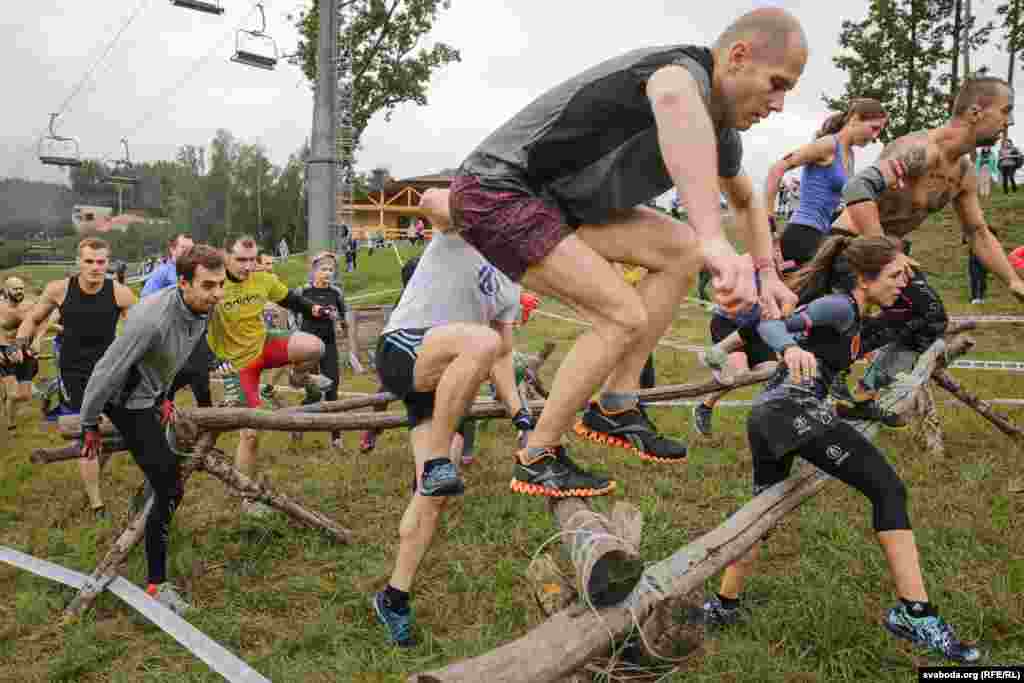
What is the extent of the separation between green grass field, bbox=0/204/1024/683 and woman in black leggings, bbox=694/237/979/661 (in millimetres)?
276

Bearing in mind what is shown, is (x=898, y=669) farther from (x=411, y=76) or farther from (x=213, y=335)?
(x=411, y=76)

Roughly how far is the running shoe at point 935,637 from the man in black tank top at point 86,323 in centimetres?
556

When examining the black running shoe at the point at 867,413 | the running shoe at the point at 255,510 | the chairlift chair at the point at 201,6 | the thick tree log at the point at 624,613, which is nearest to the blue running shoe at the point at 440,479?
the thick tree log at the point at 624,613

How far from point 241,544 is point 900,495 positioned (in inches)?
162

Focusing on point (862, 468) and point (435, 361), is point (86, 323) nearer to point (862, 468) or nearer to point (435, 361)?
point (435, 361)

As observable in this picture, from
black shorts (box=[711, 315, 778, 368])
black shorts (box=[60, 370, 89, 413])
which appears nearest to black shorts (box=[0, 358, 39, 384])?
black shorts (box=[60, 370, 89, 413])

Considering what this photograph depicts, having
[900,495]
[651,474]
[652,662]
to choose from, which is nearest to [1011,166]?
[651,474]

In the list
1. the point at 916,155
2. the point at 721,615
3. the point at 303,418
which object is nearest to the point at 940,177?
the point at 916,155

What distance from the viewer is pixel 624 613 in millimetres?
2100

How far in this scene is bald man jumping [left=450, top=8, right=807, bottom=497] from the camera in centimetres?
200

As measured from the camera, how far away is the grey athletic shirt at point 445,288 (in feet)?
11.4

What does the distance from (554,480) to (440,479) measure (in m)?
0.93

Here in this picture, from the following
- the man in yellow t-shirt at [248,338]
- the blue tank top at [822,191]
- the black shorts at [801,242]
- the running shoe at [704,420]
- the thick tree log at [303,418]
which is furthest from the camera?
the running shoe at [704,420]

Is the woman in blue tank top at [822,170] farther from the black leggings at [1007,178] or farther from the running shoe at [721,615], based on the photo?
the black leggings at [1007,178]
